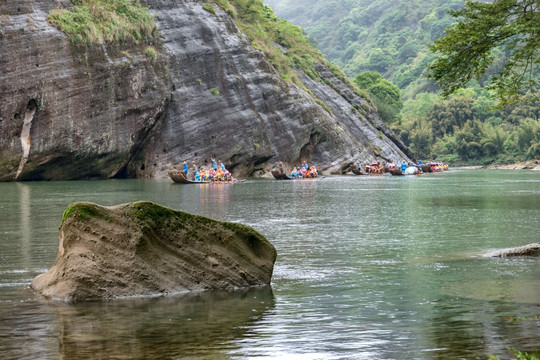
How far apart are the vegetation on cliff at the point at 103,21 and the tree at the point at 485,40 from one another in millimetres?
47129

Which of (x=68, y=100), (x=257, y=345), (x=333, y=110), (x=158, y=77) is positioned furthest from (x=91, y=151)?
(x=257, y=345)

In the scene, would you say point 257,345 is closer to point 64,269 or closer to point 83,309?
point 83,309

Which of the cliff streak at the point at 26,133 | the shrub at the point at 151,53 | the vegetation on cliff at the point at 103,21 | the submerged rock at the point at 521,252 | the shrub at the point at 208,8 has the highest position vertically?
the shrub at the point at 208,8

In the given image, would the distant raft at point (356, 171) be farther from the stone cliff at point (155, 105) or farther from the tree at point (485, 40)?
the tree at point (485, 40)

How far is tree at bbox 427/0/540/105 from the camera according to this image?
1745 cm

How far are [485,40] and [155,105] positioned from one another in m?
53.1

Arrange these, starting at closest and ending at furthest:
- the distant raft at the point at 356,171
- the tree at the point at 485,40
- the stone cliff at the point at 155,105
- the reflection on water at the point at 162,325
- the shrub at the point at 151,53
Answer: the reflection on water at the point at 162,325
the tree at the point at 485,40
the stone cliff at the point at 155,105
the shrub at the point at 151,53
the distant raft at the point at 356,171

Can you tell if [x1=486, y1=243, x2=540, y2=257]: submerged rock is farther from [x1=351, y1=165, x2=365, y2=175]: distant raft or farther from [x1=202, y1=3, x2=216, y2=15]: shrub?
[x1=351, y1=165, x2=365, y2=175]: distant raft

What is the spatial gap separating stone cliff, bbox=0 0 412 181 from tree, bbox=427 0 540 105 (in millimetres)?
44240

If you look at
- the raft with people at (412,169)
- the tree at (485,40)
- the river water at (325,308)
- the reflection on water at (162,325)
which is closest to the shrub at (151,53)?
the raft with people at (412,169)

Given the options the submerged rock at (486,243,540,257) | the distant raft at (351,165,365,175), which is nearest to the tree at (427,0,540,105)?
the submerged rock at (486,243,540,257)

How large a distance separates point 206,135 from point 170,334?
209ft

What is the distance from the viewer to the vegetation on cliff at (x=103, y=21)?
6088cm

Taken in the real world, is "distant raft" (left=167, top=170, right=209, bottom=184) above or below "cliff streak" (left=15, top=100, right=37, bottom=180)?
below
